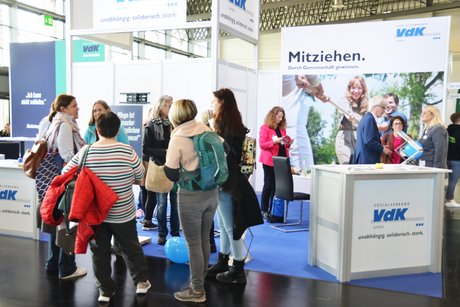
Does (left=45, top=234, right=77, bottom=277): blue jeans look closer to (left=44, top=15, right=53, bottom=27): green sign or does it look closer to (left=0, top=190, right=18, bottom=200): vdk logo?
(left=0, top=190, right=18, bottom=200): vdk logo

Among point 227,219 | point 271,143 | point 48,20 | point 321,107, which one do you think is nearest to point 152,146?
point 227,219

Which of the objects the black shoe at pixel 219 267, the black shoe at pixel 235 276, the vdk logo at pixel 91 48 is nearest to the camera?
the black shoe at pixel 235 276

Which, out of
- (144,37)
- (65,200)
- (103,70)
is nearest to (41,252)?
(65,200)

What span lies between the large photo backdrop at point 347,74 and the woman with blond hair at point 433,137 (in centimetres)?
18

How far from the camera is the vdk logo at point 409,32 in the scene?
5.78 metres

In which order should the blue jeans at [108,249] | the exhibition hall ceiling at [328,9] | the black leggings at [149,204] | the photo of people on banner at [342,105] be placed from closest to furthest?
the blue jeans at [108,249], the black leggings at [149,204], the photo of people on banner at [342,105], the exhibition hall ceiling at [328,9]

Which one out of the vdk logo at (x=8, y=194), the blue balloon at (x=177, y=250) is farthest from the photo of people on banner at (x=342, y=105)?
the vdk logo at (x=8, y=194)

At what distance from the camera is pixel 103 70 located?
5566mm

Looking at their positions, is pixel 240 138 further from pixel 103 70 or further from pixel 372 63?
pixel 372 63

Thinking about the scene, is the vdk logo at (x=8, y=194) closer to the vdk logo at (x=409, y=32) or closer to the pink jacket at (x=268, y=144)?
the pink jacket at (x=268, y=144)

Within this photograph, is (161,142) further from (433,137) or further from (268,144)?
(433,137)

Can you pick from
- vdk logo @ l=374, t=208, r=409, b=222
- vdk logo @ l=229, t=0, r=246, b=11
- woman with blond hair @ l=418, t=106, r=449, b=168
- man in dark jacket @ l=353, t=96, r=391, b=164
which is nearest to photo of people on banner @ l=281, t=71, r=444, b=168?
woman with blond hair @ l=418, t=106, r=449, b=168

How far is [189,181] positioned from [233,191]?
17.5 inches

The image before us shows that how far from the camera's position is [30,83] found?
26.7ft
